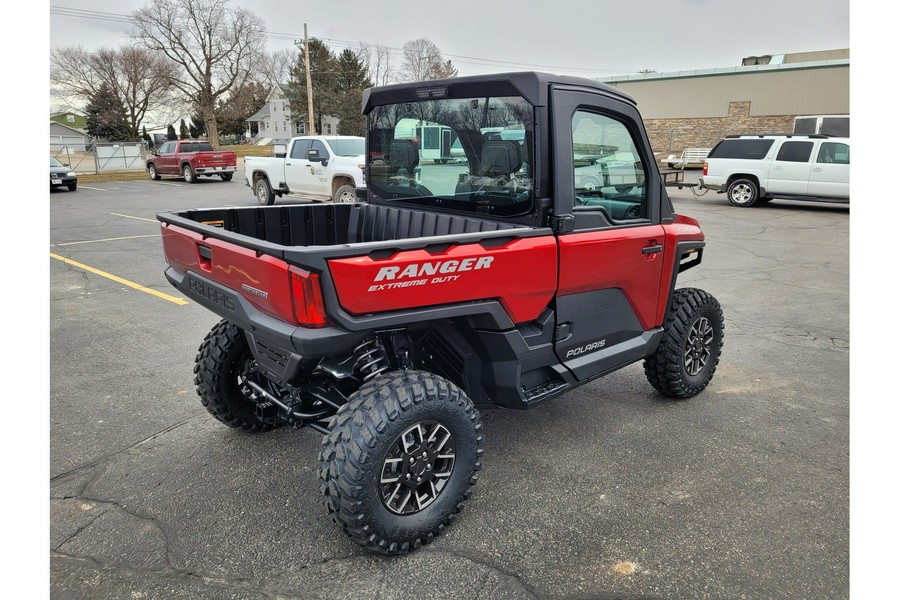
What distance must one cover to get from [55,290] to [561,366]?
6.82m

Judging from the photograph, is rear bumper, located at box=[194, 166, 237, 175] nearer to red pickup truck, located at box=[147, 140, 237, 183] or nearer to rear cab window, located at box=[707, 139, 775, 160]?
red pickup truck, located at box=[147, 140, 237, 183]

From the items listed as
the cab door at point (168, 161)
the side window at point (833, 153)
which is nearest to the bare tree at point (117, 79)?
the cab door at point (168, 161)

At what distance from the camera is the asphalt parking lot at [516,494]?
265 cm

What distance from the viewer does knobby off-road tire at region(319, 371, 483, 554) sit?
2.63 metres

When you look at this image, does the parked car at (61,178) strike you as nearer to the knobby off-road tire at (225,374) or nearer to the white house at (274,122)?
the knobby off-road tire at (225,374)

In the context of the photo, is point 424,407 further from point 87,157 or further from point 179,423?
point 87,157

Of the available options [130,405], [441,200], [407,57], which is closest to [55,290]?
[130,405]

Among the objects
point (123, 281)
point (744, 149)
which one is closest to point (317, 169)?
point (123, 281)

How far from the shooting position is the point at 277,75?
65.4 meters

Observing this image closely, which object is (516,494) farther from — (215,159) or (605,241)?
(215,159)

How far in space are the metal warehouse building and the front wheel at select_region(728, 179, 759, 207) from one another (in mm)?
17827

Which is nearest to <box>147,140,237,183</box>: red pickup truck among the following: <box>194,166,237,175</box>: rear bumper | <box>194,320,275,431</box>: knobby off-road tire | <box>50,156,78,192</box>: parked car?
<box>194,166,237,175</box>: rear bumper

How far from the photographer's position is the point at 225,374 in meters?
3.76

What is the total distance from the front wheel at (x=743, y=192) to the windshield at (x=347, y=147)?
10122mm
